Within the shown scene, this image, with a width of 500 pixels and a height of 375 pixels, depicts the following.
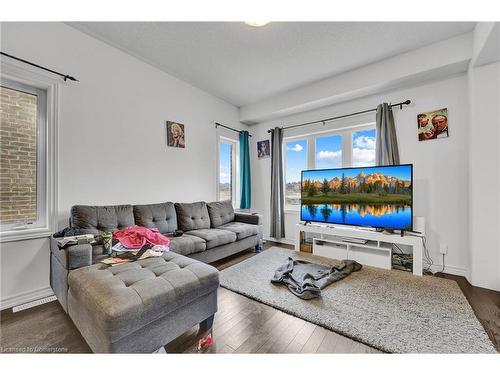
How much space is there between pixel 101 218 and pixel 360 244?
3.10 meters

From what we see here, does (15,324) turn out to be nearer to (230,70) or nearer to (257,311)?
(257,311)

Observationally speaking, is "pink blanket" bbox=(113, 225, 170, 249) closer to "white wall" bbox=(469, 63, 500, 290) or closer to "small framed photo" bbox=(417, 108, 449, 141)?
"white wall" bbox=(469, 63, 500, 290)

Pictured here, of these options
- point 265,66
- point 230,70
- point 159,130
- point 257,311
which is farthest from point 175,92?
point 257,311

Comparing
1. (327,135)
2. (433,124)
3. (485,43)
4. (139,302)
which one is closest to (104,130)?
(139,302)

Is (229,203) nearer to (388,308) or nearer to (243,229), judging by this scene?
(243,229)

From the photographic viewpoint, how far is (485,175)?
225cm

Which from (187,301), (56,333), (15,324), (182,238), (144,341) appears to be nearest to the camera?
(144,341)

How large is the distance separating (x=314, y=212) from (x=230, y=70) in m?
2.45

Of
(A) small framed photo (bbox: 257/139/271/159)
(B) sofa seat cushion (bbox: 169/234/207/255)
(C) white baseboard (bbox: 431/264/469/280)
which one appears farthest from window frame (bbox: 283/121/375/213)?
(B) sofa seat cushion (bbox: 169/234/207/255)

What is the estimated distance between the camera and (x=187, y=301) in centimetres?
135

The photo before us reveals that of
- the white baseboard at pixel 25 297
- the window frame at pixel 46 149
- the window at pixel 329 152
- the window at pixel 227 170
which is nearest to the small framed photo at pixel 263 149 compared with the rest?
the window at pixel 227 170

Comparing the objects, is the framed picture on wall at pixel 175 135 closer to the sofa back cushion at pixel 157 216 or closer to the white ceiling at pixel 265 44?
the white ceiling at pixel 265 44

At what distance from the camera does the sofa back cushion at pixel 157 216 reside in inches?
99.7

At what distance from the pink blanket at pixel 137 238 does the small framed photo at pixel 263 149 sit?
2.75 m
